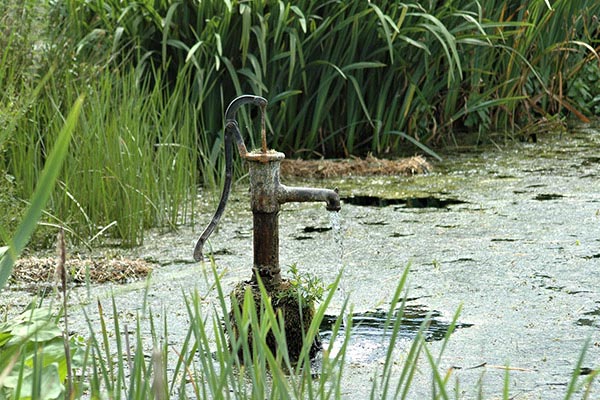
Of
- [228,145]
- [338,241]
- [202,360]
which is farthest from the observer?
[338,241]

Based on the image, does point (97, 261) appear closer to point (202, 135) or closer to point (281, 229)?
point (281, 229)

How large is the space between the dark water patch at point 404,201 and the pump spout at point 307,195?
1.47m

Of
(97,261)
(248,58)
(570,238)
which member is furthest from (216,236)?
(248,58)

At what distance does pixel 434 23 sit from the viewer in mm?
4570

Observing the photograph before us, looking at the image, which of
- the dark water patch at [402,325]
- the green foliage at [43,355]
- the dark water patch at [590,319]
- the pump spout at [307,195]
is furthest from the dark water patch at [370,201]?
the green foliage at [43,355]

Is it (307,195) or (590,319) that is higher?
(307,195)

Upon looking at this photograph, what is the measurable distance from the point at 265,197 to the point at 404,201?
5.45ft

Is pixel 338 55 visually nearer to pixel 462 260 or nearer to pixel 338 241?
pixel 462 260

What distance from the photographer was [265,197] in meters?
2.17

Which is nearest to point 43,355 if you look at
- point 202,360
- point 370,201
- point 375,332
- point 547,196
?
point 202,360

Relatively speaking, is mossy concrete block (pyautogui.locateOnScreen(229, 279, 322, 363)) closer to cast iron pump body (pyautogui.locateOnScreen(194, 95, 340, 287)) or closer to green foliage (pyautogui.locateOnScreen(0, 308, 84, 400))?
cast iron pump body (pyautogui.locateOnScreen(194, 95, 340, 287))

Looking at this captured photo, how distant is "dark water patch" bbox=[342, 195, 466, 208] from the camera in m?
3.69

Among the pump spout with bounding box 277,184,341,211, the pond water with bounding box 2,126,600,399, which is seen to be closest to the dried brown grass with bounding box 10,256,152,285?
the pond water with bounding box 2,126,600,399

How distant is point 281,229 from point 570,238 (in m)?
0.86
